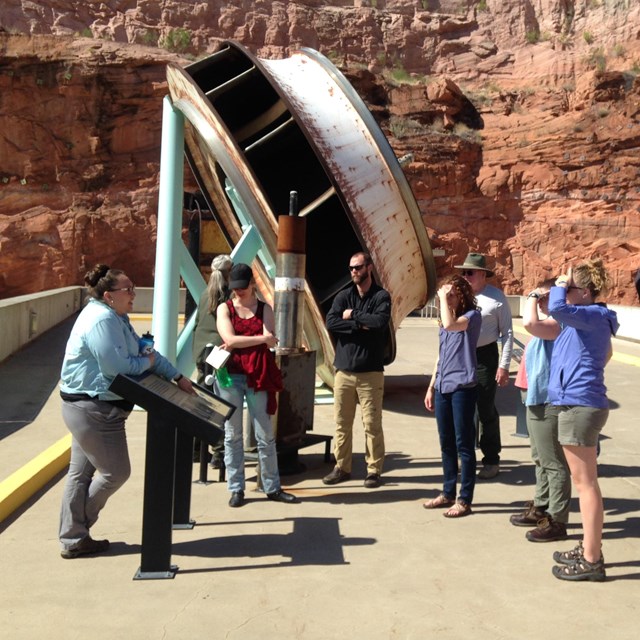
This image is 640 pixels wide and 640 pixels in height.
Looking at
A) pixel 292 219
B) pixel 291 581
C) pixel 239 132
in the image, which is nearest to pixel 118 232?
pixel 239 132

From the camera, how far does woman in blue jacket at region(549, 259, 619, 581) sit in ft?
12.9

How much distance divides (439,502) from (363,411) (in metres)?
0.90

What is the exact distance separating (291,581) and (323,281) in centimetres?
570

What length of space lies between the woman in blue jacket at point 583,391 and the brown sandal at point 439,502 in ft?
3.78

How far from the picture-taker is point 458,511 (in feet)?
16.5

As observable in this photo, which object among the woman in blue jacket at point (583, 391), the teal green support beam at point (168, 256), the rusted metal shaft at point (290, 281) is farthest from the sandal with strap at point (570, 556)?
the teal green support beam at point (168, 256)

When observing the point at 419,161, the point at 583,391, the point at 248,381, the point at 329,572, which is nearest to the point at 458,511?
the point at 329,572

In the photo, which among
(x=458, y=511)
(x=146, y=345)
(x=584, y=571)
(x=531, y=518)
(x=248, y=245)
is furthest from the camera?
(x=248, y=245)

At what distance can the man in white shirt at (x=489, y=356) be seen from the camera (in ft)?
20.5

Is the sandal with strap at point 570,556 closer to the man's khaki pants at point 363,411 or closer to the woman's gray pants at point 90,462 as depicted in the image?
the man's khaki pants at point 363,411

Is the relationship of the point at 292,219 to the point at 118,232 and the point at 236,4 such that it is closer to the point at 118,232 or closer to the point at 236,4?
the point at 118,232

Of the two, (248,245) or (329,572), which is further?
(248,245)

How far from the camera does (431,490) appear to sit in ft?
18.7

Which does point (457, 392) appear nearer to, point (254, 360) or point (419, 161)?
point (254, 360)
